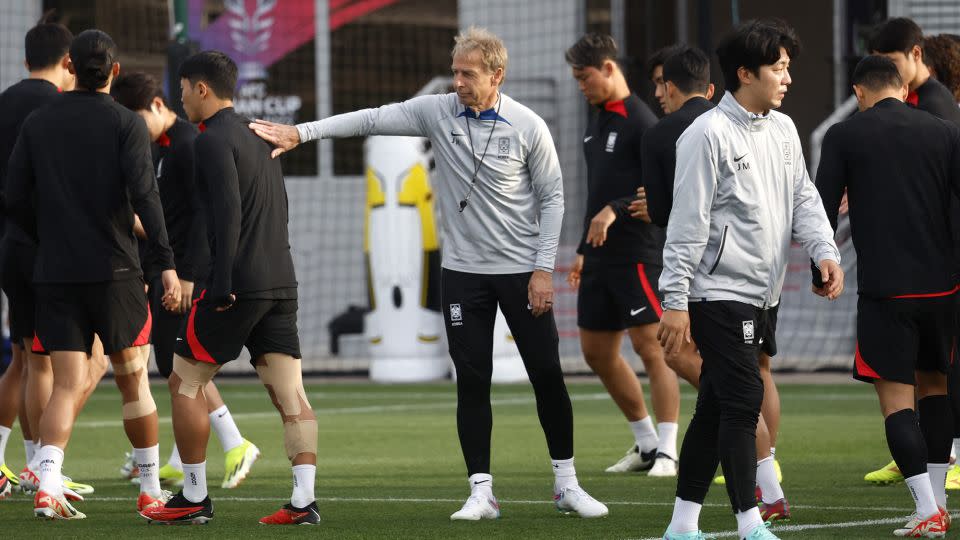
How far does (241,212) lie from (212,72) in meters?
0.64

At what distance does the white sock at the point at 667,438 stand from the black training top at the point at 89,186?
3108 millimetres

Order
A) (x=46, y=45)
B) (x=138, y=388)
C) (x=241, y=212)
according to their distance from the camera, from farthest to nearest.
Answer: (x=46, y=45) → (x=138, y=388) → (x=241, y=212)

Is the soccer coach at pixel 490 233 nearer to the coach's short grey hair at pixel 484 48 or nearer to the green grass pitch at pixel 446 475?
the coach's short grey hair at pixel 484 48

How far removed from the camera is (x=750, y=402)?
5.98 meters

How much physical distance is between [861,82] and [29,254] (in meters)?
4.05

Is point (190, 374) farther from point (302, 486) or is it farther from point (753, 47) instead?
point (753, 47)

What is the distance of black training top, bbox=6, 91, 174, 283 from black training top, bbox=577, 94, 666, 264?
109 inches

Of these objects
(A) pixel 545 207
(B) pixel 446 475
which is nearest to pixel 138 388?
(A) pixel 545 207

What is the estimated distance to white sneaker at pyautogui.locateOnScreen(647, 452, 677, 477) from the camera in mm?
9031

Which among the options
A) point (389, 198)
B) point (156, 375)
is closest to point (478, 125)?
point (389, 198)

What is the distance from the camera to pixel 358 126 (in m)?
7.29

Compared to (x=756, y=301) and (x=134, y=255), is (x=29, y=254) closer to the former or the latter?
(x=134, y=255)

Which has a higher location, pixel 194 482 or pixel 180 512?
pixel 194 482

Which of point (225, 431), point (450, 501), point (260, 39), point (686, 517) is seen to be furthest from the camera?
point (260, 39)
